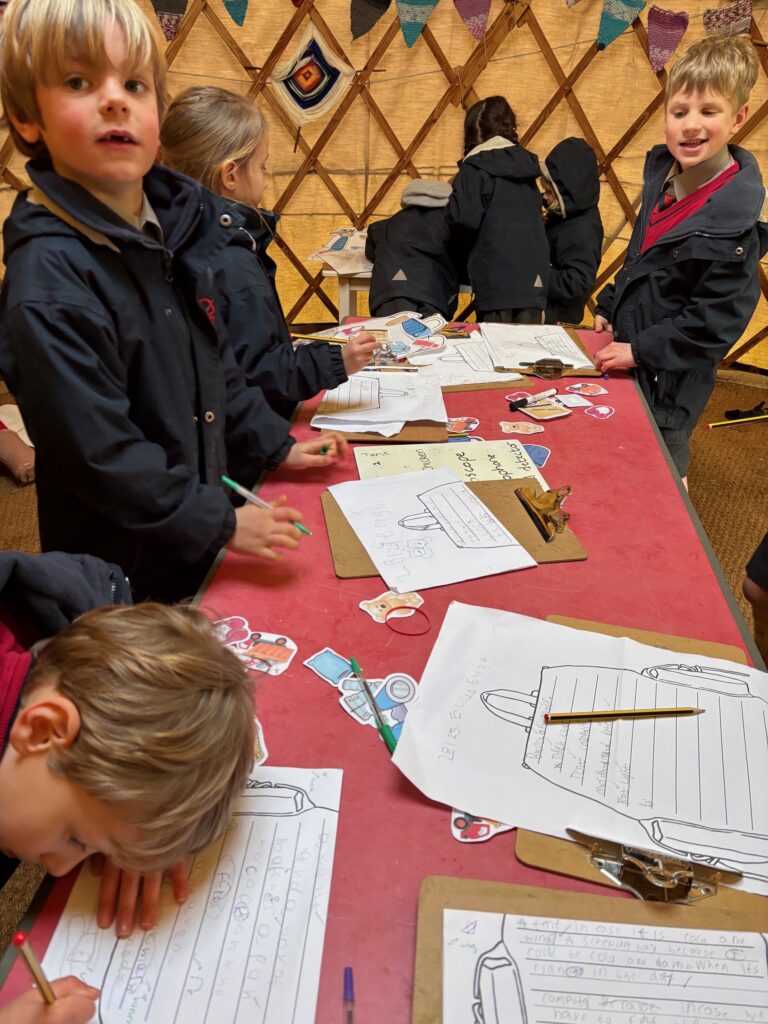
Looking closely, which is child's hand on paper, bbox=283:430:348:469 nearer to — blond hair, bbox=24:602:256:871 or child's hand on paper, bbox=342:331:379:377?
child's hand on paper, bbox=342:331:379:377

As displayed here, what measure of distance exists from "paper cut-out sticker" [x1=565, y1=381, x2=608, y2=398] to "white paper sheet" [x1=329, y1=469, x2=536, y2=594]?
0.46 meters

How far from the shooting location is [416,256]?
2352 millimetres

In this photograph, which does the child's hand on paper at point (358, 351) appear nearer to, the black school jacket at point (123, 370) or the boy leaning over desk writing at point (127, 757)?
the black school jacket at point (123, 370)

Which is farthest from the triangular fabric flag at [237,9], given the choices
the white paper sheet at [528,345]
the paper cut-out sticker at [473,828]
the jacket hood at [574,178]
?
the paper cut-out sticker at [473,828]

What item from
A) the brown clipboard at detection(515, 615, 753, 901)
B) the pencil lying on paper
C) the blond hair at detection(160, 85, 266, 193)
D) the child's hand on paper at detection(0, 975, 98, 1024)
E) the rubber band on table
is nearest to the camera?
the child's hand on paper at detection(0, 975, 98, 1024)

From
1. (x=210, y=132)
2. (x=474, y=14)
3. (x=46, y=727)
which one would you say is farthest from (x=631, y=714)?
(x=474, y=14)

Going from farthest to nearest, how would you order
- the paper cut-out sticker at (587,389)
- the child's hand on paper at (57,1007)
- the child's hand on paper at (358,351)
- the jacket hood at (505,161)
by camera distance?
1. the jacket hood at (505,161)
2. the paper cut-out sticker at (587,389)
3. the child's hand on paper at (358,351)
4. the child's hand on paper at (57,1007)

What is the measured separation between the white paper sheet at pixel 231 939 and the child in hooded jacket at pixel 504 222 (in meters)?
1.90

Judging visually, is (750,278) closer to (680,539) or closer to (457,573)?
(680,539)

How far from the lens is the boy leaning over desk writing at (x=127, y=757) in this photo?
51 cm

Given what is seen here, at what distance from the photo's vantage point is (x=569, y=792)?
0.62 metres

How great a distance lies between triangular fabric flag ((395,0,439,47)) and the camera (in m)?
2.55

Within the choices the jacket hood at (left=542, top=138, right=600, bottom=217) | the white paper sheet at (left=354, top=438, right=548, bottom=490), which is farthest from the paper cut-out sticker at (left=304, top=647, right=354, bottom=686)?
the jacket hood at (left=542, top=138, right=600, bottom=217)

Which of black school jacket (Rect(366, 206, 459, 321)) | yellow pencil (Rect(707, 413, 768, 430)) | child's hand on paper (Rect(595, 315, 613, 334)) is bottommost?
yellow pencil (Rect(707, 413, 768, 430))
